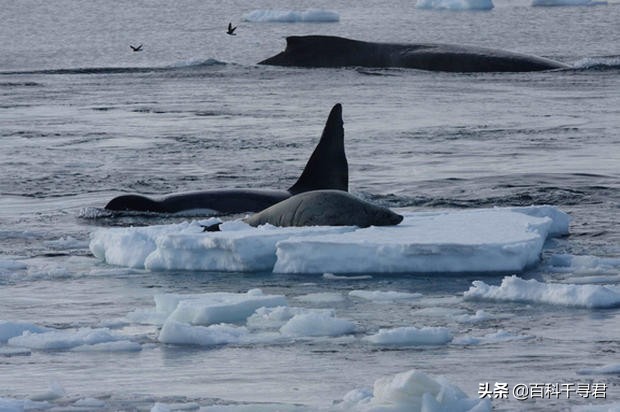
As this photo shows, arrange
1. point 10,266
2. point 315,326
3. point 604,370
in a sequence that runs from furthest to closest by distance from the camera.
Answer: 1. point 10,266
2. point 315,326
3. point 604,370

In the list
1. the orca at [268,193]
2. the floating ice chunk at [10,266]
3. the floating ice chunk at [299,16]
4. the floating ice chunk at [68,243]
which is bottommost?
the floating ice chunk at [299,16]

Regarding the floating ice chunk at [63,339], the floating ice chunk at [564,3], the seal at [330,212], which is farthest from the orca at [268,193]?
the floating ice chunk at [564,3]

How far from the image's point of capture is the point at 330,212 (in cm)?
1254

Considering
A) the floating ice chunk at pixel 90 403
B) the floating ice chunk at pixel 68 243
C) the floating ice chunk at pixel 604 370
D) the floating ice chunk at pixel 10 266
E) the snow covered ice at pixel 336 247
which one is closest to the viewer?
the floating ice chunk at pixel 90 403

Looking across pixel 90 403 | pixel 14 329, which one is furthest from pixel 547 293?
pixel 90 403

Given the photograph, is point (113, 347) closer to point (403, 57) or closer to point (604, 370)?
point (604, 370)

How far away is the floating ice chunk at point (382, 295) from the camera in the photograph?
10.5 metres

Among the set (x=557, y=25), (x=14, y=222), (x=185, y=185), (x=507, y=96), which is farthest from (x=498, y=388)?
(x=557, y=25)

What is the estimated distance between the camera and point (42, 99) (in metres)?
27.8

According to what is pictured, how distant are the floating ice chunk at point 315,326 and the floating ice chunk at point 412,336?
0.31 metres

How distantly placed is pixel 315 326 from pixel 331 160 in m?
5.12

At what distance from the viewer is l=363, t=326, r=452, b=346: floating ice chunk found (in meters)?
9.09

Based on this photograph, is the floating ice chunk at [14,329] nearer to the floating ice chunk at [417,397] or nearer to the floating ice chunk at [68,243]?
the floating ice chunk at [417,397]

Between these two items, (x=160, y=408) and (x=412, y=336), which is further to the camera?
(x=412, y=336)
